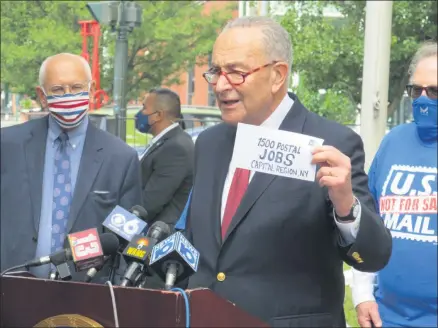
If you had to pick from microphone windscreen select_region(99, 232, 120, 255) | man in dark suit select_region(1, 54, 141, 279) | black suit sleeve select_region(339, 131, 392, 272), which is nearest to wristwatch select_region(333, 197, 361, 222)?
black suit sleeve select_region(339, 131, 392, 272)

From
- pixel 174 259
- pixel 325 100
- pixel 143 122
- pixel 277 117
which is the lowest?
pixel 325 100

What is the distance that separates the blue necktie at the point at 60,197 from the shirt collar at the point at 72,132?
2.4 inches

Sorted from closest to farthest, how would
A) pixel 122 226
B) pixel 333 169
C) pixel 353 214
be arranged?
pixel 333 169, pixel 353 214, pixel 122 226

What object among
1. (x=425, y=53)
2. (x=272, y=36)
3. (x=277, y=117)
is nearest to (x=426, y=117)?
(x=425, y=53)

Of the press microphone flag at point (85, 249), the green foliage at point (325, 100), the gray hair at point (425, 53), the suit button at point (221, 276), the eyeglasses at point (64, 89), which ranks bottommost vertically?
the green foliage at point (325, 100)

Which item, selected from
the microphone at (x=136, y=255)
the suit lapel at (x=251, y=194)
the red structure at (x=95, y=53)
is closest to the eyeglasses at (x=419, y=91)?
the suit lapel at (x=251, y=194)

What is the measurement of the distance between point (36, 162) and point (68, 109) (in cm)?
33

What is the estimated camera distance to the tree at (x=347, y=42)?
1623 cm

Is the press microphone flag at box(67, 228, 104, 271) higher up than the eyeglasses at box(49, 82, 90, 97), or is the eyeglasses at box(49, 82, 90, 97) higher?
the eyeglasses at box(49, 82, 90, 97)

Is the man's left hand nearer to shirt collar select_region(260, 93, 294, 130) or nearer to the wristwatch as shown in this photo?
the wristwatch

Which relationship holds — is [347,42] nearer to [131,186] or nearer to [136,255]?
[131,186]

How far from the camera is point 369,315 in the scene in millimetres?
3627

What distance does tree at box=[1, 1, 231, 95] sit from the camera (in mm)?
23219

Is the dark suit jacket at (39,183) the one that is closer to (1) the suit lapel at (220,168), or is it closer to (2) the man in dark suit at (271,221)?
(1) the suit lapel at (220,168)
